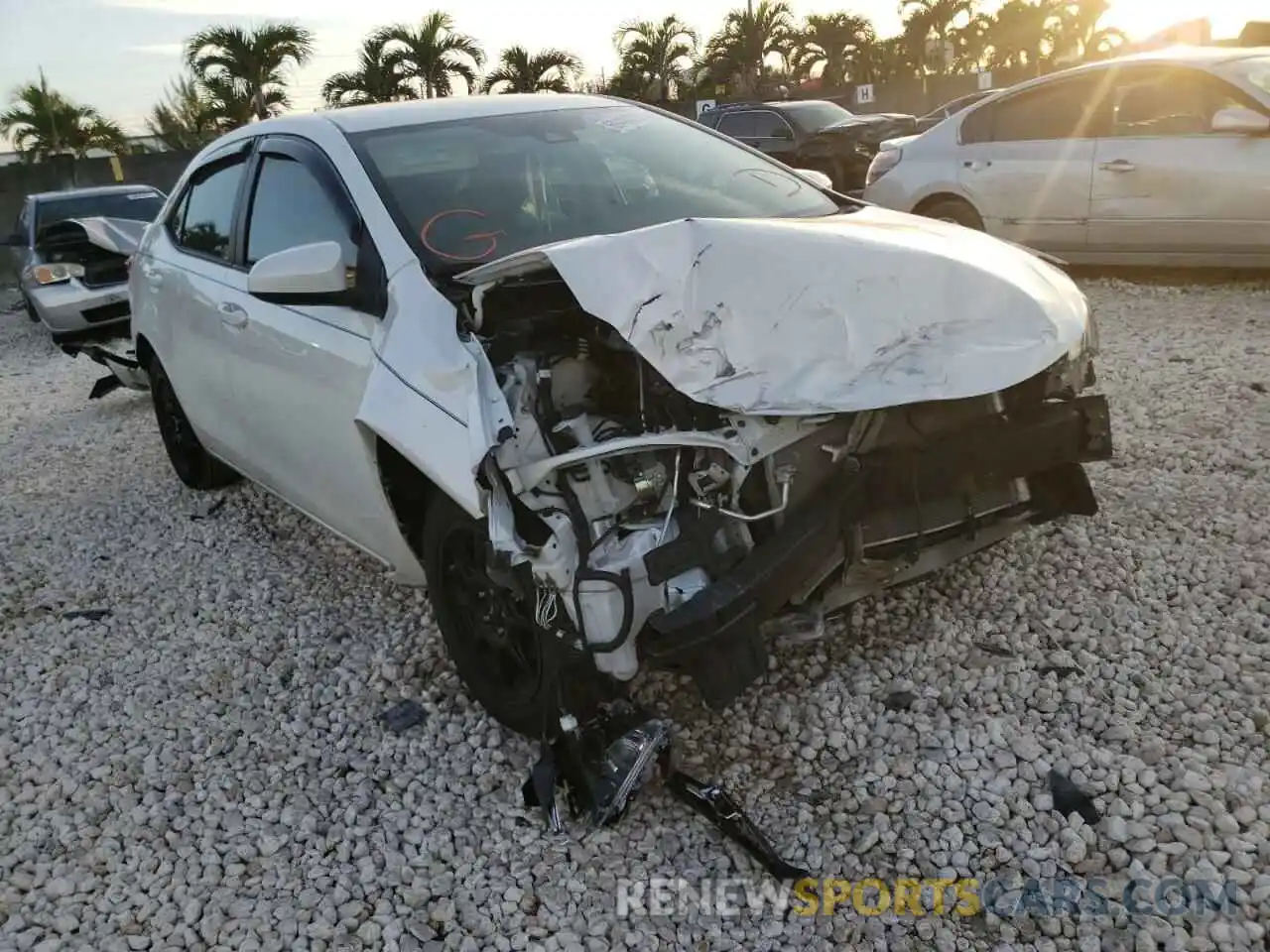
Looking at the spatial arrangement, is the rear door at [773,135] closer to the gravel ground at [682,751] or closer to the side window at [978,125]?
the side window at [978,125]

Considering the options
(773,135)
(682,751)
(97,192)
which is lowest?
(682,751)

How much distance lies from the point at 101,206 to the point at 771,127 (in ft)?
28.5

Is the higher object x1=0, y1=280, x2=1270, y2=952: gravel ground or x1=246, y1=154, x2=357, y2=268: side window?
x1=246, y1=154, x2=357, y2=268: side window

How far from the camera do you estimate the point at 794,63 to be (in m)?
33.0

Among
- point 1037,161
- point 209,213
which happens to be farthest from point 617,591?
point 1037,161

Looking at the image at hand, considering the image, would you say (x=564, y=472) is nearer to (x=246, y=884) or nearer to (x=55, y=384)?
(x=246, y=884)

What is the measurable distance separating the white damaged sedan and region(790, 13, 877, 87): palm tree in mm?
32184

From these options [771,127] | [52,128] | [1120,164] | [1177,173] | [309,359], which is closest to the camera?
[309,359]

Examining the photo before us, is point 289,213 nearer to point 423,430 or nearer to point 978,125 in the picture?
point 423,430

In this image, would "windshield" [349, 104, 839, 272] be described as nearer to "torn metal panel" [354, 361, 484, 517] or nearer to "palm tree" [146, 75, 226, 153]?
"torn metal panel" [354, 361, 484, 517]

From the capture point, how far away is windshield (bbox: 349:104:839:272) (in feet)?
10.6

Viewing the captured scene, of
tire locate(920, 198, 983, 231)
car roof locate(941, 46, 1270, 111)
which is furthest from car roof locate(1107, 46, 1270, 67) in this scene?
tire locate(920, 198, 983, 231)

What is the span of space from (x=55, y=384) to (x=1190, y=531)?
30.3 ft

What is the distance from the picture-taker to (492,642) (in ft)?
10.0
